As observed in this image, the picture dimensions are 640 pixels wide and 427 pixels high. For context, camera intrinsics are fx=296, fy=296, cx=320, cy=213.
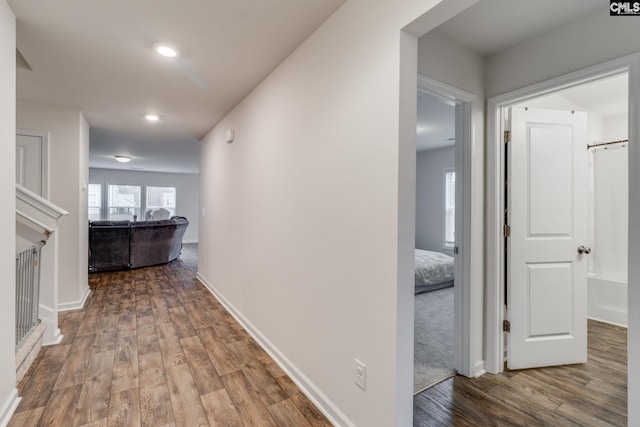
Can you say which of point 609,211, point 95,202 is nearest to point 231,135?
point 609,211

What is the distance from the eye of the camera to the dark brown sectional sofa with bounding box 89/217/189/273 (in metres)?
5.41

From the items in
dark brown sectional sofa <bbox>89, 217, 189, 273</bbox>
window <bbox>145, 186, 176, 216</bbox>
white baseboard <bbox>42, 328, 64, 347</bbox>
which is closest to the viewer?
white baseboard <bbox>42, 328, 64, 347</bbox>

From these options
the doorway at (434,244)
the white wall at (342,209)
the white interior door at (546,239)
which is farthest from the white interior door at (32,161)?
the white interior door at (546,239)

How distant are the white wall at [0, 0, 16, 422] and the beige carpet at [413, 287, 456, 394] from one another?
98.0 inches

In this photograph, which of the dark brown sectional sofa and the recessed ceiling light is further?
the dark brown sectional sofa

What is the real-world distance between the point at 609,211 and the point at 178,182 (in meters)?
10.8

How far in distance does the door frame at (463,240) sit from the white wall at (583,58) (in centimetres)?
31

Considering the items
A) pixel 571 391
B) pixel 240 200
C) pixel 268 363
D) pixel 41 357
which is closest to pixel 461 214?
pixel 571 391

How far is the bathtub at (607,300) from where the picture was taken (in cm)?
322

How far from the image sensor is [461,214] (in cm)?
224

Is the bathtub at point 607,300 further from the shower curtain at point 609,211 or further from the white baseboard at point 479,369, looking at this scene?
the white baseboard at point 479,369

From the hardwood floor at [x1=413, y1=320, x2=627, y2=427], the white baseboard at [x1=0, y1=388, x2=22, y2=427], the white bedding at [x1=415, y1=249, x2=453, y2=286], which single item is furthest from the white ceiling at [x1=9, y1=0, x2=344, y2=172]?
the white bedding at [x1=415, y1=249, x2=453, y2=286]

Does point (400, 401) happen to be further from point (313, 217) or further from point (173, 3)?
point (173, 3)

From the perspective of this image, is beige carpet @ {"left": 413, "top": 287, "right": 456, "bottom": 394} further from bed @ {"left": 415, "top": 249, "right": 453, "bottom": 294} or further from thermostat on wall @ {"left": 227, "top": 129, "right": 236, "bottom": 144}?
thermostat on wall @ {"left": 227, "top": 129, "right": 236, "bottom": 144}
